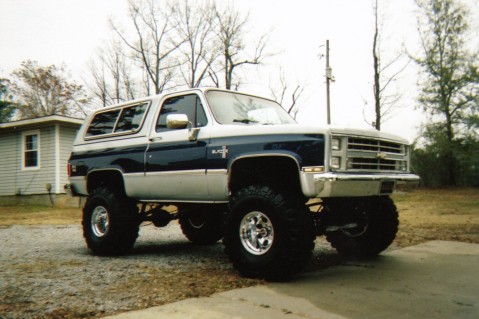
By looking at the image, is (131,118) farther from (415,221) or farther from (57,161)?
(57,161)

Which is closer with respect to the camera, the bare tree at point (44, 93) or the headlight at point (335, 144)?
the headlight at point (335, 144)

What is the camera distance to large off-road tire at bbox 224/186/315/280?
15.9 feet

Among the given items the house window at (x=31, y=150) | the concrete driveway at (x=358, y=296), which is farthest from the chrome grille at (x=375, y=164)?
the house window at (x=31, y=150)

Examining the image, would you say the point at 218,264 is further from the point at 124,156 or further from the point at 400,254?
the point at 400,254

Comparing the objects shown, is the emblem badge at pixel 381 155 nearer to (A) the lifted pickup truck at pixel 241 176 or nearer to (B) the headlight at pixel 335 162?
(A) the lifted pickup truck at pixel 241 176

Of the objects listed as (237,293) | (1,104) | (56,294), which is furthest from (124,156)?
(1,104)

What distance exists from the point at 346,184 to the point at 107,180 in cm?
416

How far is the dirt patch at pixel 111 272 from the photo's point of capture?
13.5 ft

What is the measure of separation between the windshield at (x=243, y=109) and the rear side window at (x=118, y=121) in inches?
52.0

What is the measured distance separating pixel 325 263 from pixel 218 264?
1480 mm

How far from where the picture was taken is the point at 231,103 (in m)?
6.38

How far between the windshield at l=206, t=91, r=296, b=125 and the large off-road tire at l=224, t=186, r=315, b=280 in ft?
3.90

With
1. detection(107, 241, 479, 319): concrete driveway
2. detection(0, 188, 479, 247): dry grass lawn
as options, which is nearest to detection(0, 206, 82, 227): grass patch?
detection(0, 188, 479, 247): dry grass lawn

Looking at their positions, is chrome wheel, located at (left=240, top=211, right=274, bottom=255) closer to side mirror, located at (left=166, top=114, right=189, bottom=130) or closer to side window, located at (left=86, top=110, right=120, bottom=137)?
side mirror, located at (left=166, top=114, right=189, bottom=130)
